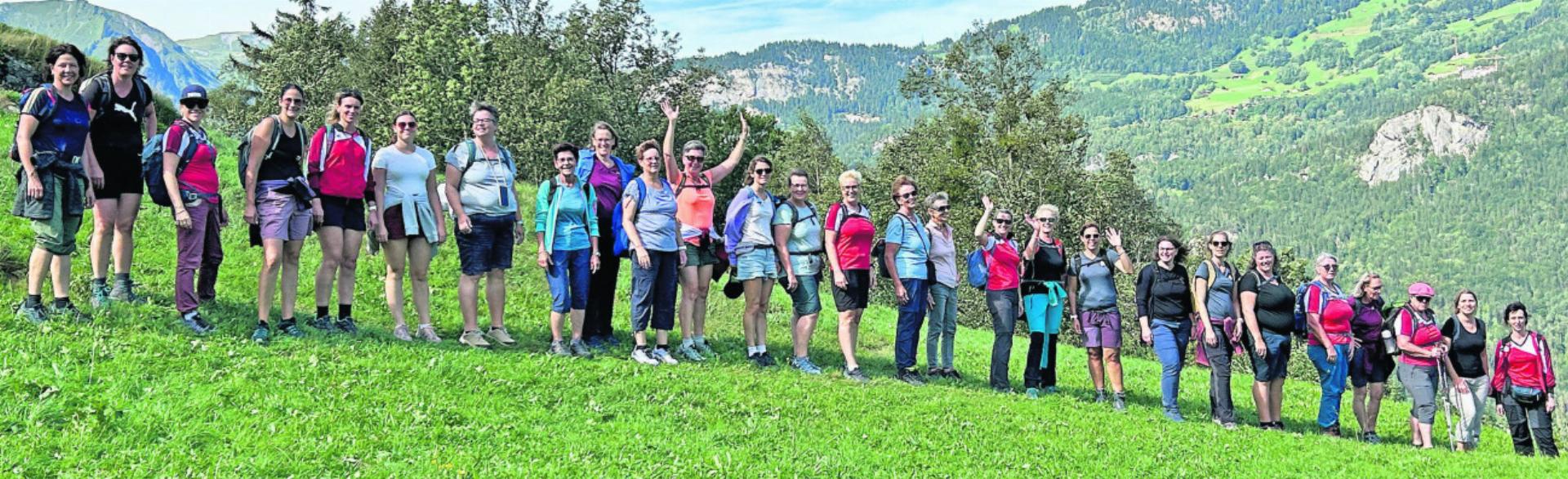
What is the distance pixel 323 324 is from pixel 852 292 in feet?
18.1

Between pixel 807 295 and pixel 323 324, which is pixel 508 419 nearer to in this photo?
pixel 323 324

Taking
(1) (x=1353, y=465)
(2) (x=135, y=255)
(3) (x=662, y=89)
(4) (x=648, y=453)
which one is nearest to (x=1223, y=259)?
(1) (x=1353, y=465)

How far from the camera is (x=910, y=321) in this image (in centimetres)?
1216

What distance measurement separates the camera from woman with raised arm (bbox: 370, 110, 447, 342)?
33.1 feet

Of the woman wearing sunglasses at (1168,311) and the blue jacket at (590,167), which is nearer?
the blue jacket at (590,167)

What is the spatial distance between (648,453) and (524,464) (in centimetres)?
90

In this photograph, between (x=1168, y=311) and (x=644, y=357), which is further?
(x=1168, y=311)

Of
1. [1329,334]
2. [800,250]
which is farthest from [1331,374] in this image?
[800,250]

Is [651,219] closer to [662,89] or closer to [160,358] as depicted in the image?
[160,358]

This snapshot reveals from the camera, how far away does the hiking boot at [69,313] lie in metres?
8.14

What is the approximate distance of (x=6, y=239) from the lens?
11.6m

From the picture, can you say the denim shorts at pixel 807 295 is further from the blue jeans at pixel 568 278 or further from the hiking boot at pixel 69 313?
the hiking boot at pixel 69 313

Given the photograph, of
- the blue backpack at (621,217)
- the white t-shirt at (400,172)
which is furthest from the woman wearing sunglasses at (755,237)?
the white t-shirt at (400,172)

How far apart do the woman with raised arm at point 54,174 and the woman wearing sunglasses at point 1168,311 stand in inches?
403
